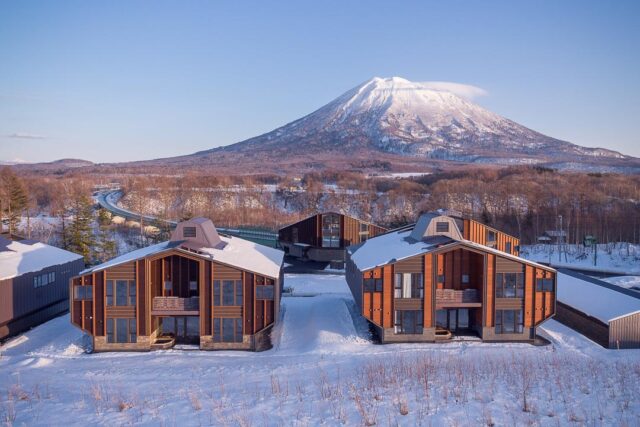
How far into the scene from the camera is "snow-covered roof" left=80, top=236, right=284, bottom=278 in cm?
2155

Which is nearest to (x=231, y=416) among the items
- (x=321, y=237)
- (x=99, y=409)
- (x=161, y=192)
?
(x=99, y=409)

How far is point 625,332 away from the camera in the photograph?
2128 cm

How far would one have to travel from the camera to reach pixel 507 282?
2206cm

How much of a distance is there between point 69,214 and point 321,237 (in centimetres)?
3551

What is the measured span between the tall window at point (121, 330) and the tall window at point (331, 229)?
940 inches

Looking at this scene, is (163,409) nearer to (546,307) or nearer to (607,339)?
(546,307)

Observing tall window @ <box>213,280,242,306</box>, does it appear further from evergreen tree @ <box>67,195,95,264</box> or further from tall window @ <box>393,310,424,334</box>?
evergreen tree @ <box>67,195,95,264</box>

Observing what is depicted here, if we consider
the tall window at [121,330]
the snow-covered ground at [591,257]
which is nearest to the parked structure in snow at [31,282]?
Answer: the tall window at [121,330]

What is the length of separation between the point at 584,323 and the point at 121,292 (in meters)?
20.3

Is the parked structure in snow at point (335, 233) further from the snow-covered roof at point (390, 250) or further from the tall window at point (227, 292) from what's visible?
the tall window at point (227, 292)

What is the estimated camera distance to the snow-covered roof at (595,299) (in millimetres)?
22047

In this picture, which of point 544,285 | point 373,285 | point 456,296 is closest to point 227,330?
point 373,285

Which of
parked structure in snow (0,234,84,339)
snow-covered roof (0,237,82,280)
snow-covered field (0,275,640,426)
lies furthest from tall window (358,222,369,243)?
snow-covered roof (0,237,82,280)

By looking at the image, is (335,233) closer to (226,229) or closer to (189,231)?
(226,229)
